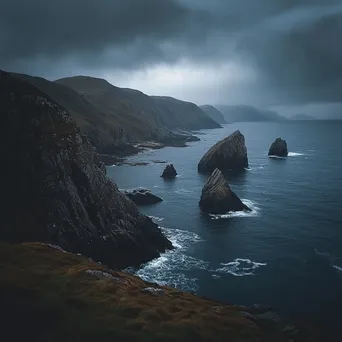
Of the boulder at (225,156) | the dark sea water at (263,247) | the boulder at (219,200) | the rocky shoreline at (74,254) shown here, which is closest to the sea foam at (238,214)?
the dark sea water at (263,247)

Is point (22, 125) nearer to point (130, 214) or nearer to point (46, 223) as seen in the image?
point (46, 223)

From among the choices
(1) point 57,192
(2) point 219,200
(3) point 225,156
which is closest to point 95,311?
(1) point 57,192

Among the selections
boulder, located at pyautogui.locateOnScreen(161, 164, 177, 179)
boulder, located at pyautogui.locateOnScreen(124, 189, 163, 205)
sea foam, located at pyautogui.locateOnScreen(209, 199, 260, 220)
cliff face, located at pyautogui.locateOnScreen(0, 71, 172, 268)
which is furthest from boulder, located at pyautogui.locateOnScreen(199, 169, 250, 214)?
boulder, located at pyautogui.locateOnScreen(161, 164, 177, 179)

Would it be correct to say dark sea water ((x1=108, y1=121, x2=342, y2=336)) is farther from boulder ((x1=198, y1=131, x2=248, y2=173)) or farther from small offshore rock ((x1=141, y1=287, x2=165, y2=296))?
boulder ((x1=198, y1=131, x2=248, y2=173))

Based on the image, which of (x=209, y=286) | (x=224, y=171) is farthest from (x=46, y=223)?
(x=224, y=171)

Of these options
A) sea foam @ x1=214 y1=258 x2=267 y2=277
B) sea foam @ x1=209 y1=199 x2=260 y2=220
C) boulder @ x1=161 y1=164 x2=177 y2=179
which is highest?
boulder @ x1=161 y1=164 x2=177 y2=179

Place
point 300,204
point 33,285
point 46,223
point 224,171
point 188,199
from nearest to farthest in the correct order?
point 33,285 → point 46,223 → point 300,204 → point 188,199 → point 224,171
